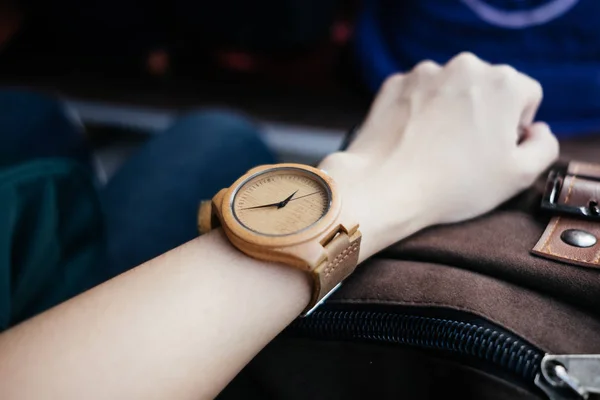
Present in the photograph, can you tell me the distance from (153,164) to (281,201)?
0.45 meters

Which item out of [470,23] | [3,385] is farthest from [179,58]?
[3,385]

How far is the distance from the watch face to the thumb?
0.25 meters

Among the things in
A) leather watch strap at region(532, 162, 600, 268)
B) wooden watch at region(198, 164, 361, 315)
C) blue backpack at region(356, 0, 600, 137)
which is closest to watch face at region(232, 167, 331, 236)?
wooden watch at region(198, 164, 361, 315)

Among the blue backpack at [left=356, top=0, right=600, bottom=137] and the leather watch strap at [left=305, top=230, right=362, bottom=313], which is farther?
the blue backpack at [left=356, top=0, right=600, bottom=137]

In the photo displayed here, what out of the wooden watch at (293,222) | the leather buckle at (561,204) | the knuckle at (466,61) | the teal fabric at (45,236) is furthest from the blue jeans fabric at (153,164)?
the leather buckle at (561,204)

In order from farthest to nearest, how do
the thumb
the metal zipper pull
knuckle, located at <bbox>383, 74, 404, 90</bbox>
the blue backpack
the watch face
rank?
the blue backpack, knuckle, located at <bbox>383, 74, 404, 90</bbox>, the thumb, the watch face, the metal zipper pull

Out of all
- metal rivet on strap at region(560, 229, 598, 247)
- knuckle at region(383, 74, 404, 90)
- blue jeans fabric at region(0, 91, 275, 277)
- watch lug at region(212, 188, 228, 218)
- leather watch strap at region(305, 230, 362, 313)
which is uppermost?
knuckle at region(383, 74, 404, 90)

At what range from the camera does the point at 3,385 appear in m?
0.44

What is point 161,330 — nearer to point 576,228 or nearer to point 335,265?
point 335,265

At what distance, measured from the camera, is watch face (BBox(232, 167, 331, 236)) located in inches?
21.4

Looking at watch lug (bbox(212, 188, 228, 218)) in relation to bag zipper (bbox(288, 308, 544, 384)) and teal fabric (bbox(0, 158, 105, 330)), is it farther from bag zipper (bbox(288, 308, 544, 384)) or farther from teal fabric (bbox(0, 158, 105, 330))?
teal fabric (bbox(0, 158, 105, 330))

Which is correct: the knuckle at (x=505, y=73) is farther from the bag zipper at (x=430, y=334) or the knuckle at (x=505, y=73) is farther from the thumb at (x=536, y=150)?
the bag zipper at (x=430, y=334)

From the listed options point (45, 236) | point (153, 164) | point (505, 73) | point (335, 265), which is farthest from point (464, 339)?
point (153, 164)

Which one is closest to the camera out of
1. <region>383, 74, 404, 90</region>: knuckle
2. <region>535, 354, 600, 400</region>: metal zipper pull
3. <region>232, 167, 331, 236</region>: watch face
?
<region>535, 354, 600, 400</region>: metal zipper pull
